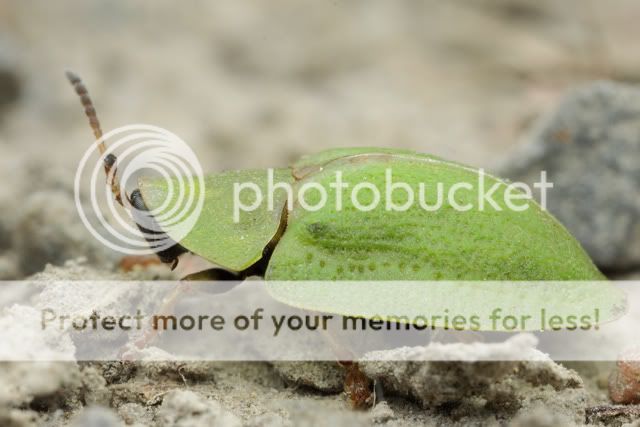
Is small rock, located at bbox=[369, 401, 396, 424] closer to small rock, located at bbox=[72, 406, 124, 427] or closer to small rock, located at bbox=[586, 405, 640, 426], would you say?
small rock, located at bbox=[586, 405, 640, 426]

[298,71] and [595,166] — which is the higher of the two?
[298,71]

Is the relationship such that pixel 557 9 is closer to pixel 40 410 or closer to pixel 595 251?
pixel 595 251

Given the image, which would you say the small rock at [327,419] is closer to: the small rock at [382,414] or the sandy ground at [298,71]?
the small rock at [382,414]

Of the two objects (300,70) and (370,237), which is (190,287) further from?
(300,70)

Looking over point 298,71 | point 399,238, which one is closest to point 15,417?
point 399,238

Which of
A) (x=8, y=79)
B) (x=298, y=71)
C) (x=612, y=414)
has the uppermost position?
(x=298, y=71)

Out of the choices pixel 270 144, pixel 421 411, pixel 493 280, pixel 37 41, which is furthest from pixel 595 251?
pixel 37 41
